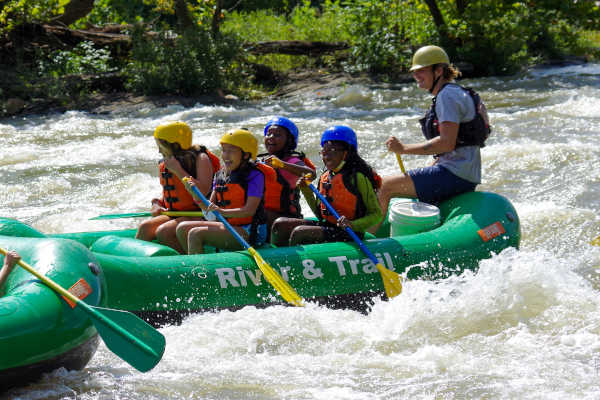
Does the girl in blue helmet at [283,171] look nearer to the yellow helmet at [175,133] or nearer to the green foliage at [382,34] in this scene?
the yellow helmet at [175,133]

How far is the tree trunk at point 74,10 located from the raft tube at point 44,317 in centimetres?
994

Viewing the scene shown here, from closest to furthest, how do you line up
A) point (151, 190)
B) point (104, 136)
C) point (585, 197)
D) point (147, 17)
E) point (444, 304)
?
point (444, 304) < point (585, 197) < point (151, 190) < point (104, 136) < point (147, 17)

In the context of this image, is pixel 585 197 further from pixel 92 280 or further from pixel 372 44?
pixel 372 44

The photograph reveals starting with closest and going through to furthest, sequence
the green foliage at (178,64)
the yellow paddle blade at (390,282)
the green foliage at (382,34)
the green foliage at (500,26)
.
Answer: the yellow paddle blade at (390,282)
the green foliage at (178,64)
the green foliage at (500,26)
the green foliage at (382,34)

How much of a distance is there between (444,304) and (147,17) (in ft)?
52.8

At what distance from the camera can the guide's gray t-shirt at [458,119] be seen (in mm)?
4438

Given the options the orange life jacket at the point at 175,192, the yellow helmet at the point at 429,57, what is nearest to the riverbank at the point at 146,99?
the orange life jacket at the point at 175,192

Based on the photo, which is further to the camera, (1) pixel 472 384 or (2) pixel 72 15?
(2) pixel 72 15

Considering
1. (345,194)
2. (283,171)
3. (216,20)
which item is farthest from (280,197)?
(216,20)

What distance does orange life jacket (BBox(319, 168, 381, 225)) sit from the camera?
4.22m

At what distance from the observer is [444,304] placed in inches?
160

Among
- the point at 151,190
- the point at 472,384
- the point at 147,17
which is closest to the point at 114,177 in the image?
the point at 151,190

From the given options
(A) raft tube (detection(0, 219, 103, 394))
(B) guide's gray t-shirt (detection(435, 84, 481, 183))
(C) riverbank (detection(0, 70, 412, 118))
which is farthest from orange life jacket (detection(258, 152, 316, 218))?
(C) riverbank (detection(0, 70, 412, 118))

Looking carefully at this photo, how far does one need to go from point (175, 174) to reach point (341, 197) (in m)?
1.03
